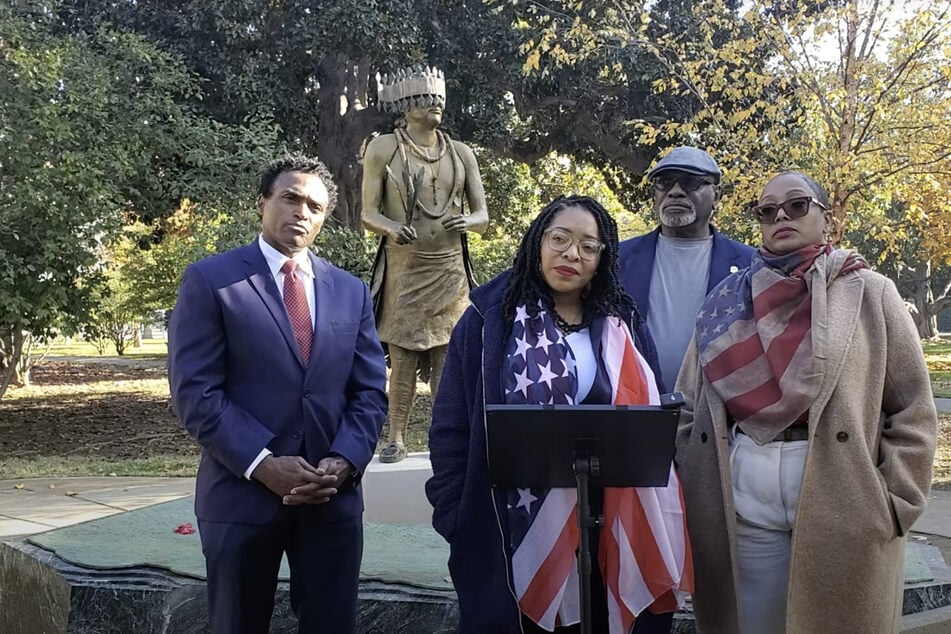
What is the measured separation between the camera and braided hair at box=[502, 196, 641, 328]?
2688 mm

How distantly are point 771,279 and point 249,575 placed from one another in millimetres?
1784

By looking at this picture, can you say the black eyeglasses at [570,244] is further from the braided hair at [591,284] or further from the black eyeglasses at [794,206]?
the black eyeglasses at [794,206]

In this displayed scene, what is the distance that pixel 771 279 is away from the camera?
2.73 metres

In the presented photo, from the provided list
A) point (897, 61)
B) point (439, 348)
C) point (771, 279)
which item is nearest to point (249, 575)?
point (771, 279)

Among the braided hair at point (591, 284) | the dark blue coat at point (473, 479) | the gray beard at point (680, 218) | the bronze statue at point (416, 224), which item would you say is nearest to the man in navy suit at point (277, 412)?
the dark blue coat at point (473, 479)

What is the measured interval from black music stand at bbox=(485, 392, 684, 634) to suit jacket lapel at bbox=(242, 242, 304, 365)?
0.83 metres

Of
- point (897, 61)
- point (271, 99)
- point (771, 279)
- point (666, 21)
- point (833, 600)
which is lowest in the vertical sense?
point (833, 600)

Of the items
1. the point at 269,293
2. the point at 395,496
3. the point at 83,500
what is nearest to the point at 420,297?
the point at 395,496

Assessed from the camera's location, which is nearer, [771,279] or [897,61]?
[771,279]

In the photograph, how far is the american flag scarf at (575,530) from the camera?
97.9 inches

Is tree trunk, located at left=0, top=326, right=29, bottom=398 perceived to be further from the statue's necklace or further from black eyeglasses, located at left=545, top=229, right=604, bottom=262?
black eyeglasses, located at left=545, top=229, right=604, bottom=262

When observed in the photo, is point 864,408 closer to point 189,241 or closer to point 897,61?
point 897,61

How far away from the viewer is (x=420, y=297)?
557 centimetres

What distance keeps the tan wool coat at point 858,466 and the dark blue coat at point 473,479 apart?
65cm
